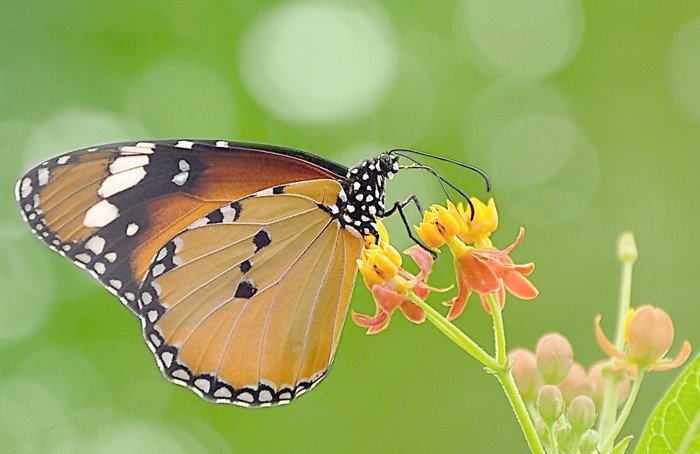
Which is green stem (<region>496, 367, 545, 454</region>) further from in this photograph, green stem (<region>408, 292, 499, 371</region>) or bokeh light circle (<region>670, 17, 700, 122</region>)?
bokeh light circle (<region>670, 17, 700, 122</region>)

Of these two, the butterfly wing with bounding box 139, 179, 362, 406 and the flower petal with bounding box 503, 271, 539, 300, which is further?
the butterfly wing with bounding box 139, 179, 362, 406

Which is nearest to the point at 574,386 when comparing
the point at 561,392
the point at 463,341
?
the point at 561,392

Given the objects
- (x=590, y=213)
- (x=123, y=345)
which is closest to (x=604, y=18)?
(x=590, y=213)

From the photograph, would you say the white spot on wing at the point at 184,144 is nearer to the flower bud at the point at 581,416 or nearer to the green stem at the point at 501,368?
the green stem at the point at 501,368

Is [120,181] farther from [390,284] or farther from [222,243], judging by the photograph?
[390,284]

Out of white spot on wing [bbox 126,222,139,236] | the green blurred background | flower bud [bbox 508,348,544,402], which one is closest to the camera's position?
flower bud [bbox 508,348,544,402]

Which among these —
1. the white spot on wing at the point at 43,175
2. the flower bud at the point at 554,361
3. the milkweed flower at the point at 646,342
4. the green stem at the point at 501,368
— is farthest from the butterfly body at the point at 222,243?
the milkweed flower at the point at 646,342

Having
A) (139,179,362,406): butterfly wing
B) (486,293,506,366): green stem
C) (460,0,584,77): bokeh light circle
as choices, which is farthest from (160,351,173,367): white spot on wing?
(460,0,584,77): bokeh light circle
